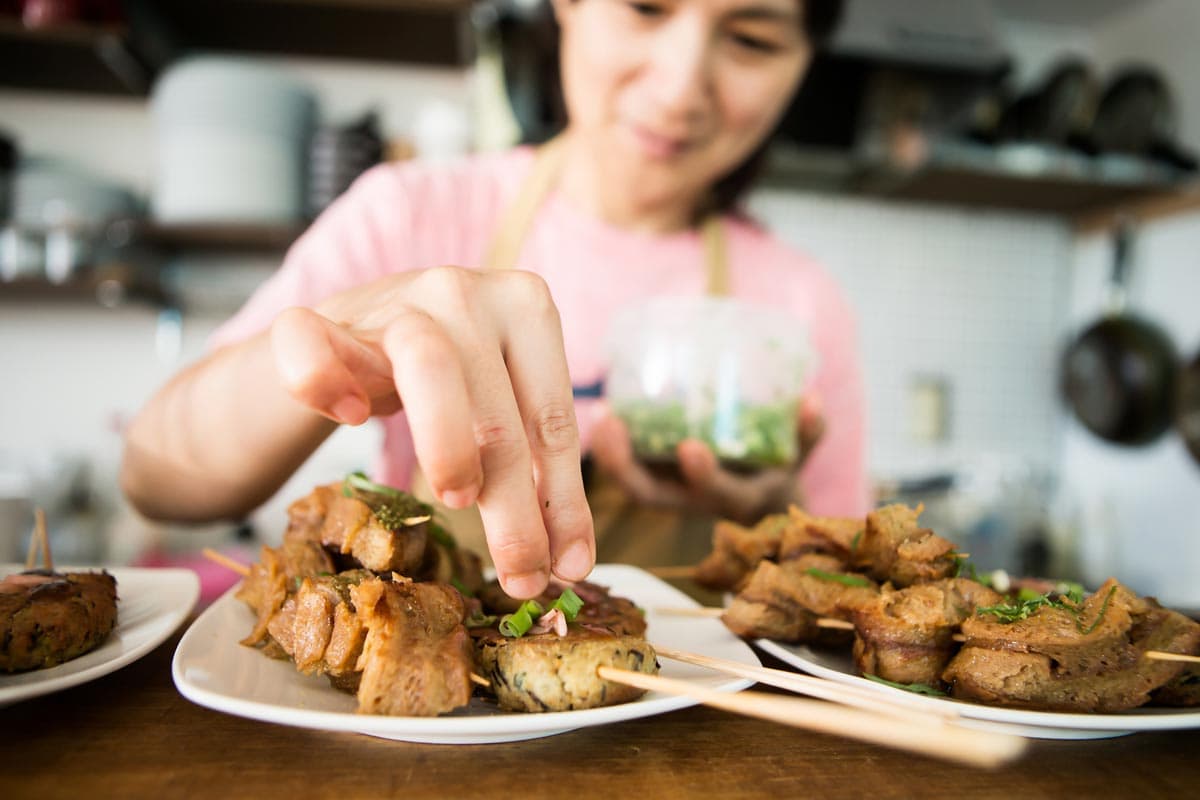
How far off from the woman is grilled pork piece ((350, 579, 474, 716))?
87mm

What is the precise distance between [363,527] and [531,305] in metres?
0.32

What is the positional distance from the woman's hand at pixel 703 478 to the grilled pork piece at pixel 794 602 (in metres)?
0.49

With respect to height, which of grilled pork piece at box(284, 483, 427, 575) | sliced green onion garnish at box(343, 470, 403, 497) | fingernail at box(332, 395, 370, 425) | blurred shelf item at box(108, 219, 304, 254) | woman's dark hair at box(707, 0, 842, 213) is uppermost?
woman's dark hair at box(707, 0, 842, 213)

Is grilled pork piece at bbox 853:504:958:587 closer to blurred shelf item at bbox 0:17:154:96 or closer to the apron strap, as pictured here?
the apron strap

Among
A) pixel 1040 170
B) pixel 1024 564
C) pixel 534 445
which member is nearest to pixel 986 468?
pixel 1024 564

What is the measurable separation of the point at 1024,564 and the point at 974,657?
12.3 feet

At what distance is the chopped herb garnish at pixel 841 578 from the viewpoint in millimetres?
1036

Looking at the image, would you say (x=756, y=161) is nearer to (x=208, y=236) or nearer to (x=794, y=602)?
(x=794, y=602)

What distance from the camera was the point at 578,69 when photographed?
1.98 metres

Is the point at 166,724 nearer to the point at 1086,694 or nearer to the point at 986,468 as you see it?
the point at 1086,694

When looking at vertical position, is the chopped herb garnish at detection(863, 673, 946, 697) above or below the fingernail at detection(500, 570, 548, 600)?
below

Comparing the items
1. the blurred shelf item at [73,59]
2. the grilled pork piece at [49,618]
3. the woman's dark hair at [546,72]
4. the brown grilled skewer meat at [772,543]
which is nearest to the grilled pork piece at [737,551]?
the brown grilled skewer meat at [772,543]

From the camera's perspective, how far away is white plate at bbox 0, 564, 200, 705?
2.25ft

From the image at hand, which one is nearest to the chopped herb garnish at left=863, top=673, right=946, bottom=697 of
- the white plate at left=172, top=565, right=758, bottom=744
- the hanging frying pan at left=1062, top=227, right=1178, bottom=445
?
the white plate at left=172, top=565, right=758, bottom=744
